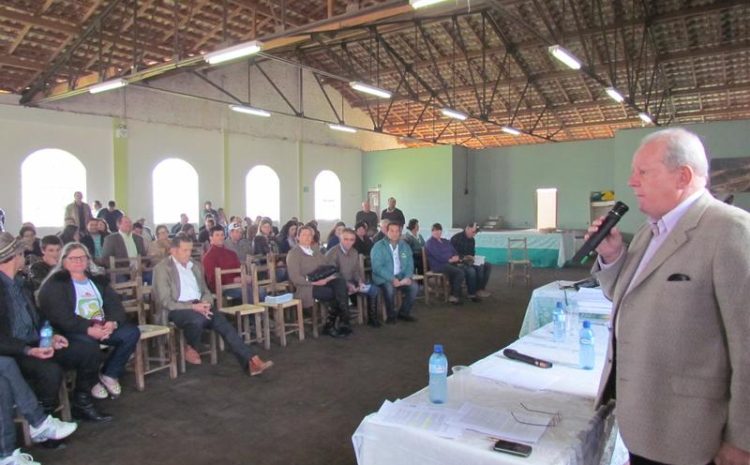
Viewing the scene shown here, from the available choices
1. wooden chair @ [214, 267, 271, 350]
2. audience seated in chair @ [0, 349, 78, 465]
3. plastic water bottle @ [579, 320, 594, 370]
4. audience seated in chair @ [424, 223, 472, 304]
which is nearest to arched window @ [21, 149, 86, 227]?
wooden chair @ [214, 267, 271, 350]

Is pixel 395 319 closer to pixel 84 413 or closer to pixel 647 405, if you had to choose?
pixel 84 413

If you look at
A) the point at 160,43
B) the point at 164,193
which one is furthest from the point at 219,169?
the point at 160,43

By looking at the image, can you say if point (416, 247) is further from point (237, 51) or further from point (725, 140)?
point (725, 140)

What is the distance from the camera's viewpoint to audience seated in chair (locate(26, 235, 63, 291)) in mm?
4230

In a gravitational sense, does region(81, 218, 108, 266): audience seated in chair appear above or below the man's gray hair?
below

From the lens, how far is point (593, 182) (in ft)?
44.9

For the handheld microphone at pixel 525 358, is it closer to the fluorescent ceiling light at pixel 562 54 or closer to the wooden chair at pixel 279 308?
the wooden chair at pixel 279 308

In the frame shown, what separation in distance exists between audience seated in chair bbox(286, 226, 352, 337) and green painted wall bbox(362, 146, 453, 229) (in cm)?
952

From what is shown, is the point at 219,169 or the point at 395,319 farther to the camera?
the point at 219,169

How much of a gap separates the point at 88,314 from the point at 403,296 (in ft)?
12.2

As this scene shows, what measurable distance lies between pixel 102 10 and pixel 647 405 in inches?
405

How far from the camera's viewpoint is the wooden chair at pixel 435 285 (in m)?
7.48

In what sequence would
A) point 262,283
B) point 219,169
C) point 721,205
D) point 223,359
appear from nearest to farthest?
point 721,205, point 223,359, point 262,283, point 219,169

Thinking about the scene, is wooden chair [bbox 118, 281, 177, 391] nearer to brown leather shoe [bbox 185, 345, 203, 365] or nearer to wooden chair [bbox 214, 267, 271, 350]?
brown leather shoe [bbox 185, 345, 203, 365]
